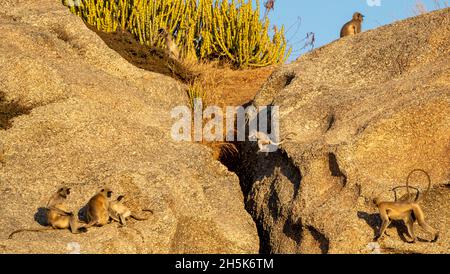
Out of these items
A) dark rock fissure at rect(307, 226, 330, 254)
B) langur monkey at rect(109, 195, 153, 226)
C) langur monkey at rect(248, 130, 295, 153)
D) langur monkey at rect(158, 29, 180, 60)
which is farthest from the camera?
langur monkey at rect(158, 29, 180, 60)

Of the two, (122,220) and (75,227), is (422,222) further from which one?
(75,227)

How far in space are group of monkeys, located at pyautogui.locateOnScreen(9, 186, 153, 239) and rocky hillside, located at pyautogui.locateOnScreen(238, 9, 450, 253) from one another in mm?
2110

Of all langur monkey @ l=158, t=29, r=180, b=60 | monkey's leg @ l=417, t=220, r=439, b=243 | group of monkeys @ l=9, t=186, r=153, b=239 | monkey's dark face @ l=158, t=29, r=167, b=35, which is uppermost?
monkey's dark face @ l=158, t=29, r=167, b=35

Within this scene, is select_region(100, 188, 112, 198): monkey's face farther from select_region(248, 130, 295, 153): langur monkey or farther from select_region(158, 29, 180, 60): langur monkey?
select_region(158, 29, 180, 60): langur monkey

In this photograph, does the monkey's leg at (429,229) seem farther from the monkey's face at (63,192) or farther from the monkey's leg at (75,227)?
the monkey's face at (63,192)

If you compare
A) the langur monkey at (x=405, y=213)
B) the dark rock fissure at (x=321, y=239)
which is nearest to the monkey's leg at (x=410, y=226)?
the langur monkey at (x=405, y=213)

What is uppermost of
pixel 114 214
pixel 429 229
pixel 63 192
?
pixel 63 192

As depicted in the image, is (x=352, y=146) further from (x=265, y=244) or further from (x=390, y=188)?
(x=265, y=244)

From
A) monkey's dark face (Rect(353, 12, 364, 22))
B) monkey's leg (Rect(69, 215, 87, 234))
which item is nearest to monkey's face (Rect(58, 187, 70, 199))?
monkey's leg (Rect(69, 215, 87, 234))

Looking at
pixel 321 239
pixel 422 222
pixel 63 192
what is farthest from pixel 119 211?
pixel 422 222

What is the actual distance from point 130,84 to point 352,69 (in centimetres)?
337

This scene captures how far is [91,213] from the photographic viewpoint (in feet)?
34.3

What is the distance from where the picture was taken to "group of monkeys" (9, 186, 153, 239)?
1031 cm

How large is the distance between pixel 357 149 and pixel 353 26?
8.14 m
